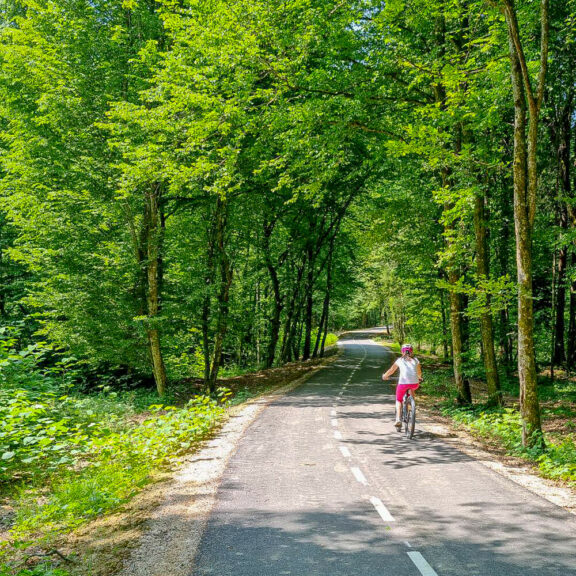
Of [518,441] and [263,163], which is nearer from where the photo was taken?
[518,441]

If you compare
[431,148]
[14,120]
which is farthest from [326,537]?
[14,120]

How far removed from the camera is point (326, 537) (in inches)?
195

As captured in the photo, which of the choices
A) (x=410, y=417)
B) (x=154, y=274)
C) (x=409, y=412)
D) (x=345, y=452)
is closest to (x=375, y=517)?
(x=345, y=452)

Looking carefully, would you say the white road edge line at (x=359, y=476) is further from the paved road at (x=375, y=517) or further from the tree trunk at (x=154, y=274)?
the tree trunk at (x=154, y=274)

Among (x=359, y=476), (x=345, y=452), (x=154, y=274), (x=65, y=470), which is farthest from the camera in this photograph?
(x=154, y=274)

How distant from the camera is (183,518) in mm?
5602

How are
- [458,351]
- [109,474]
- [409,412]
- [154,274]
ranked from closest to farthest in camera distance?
1. [109,474]
2. [409,412]
3. [458,351]
4. [154,274]

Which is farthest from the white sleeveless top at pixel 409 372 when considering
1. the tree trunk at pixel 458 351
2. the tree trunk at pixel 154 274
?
the tree trunk at pixel 154 274

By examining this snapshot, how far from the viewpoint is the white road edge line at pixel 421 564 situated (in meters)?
4.15

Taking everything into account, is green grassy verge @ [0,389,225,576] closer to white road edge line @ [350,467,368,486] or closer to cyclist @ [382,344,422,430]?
white road edge line @ [350,467,368,486]

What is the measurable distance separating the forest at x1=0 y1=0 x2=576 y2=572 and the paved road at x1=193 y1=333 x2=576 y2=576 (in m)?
2.99

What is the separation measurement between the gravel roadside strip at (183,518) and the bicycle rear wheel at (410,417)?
372cm

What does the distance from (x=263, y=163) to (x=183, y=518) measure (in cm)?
961

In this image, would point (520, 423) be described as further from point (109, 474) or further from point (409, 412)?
point (109, 474)
